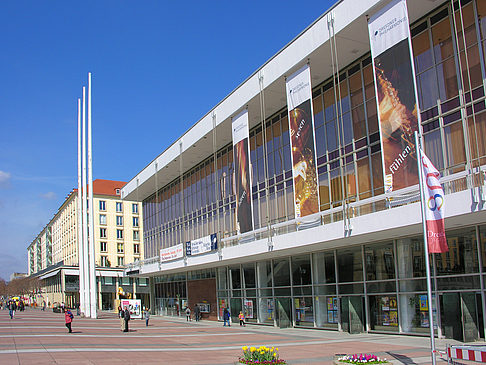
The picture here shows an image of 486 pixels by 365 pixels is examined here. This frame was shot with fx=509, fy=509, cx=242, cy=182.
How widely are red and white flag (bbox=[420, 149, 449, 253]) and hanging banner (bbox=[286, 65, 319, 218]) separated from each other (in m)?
12.4

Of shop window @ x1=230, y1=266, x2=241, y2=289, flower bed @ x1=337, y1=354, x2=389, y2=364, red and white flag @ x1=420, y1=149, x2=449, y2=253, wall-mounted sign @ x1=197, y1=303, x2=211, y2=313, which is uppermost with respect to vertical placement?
red and white flag @ x1=420, y1=149, x2=449, y2=253

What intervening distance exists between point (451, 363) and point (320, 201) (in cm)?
1525

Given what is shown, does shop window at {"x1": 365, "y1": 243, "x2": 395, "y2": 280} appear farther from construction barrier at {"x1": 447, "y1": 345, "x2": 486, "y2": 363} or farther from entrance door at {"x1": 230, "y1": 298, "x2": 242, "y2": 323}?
entrance door at {"x1": 230, "y1": 298, "x2": 242, "y2": 323}

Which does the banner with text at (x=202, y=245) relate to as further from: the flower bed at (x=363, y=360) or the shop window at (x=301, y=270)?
the flower bed at (x=363, y=360)

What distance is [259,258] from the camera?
115ft

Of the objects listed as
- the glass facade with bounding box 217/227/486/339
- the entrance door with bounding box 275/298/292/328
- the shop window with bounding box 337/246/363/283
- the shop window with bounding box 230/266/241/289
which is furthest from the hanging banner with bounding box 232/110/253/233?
the shop window with bounding box 337/246/363/283

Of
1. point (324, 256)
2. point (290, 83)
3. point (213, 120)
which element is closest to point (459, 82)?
point (290, 83)

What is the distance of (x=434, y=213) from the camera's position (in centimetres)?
1465

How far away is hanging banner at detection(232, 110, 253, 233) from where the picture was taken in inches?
1316

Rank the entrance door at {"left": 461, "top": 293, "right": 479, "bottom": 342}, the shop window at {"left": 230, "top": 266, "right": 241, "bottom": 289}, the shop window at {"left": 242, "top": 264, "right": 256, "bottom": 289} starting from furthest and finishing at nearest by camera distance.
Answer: the shop window at {"left": 230, "top": 266, "right": 241, "bottom": 289}, the shop window at {"left": 242, "top": 264, "right": 256, "bottom": 289}, the entrance door at {"left": 461, "top": 293, "right": 479, "bottom": 342}

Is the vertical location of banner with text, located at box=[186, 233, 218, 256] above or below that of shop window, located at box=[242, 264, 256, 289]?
above

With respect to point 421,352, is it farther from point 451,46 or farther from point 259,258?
point 259,258

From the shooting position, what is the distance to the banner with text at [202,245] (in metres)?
38.2

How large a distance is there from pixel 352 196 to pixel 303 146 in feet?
12.5
